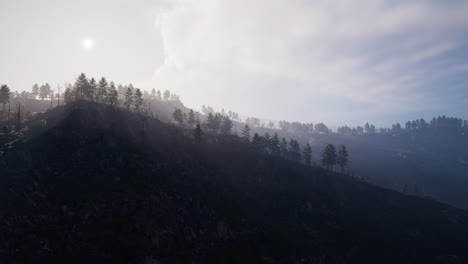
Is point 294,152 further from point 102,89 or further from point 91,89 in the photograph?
point 91,89

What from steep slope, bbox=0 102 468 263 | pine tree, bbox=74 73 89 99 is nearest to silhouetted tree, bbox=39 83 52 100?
pine tree, bbox=74 73 89 99

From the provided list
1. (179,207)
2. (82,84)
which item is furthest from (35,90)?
(179,207)

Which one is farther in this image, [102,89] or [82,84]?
[102,89]

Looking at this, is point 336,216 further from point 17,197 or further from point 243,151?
point 17,197

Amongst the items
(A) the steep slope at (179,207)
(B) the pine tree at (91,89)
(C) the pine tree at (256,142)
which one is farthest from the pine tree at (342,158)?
(B) the pine tree at (91,89)

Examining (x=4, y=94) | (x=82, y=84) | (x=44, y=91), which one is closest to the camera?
(x=4, y=94)

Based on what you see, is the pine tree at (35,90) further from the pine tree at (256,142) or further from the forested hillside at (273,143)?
the pine tree at (256,142)

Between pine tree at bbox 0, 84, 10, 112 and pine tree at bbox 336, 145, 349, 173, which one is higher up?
pine tree at bbox 0, 84, 10, 112

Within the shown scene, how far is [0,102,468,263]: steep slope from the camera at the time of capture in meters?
36.2

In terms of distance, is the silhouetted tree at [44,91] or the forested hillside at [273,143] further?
the silhouetted tree at [44,91]

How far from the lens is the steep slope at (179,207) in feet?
119

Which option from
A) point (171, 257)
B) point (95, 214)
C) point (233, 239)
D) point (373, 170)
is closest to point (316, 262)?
point (233, 239)

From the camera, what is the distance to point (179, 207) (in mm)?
50062

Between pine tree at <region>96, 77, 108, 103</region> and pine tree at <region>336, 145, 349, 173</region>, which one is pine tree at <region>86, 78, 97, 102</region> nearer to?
pine tree at <region>96, 77, 108, 103</region>
